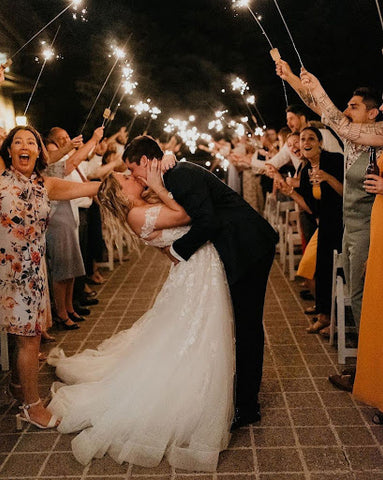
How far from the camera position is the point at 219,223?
3.66m

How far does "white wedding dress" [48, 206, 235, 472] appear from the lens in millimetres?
3416

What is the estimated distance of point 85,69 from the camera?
12.3 metres

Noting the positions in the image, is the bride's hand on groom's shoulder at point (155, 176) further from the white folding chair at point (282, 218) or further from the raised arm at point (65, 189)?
the white folding chair at point (282, 218)

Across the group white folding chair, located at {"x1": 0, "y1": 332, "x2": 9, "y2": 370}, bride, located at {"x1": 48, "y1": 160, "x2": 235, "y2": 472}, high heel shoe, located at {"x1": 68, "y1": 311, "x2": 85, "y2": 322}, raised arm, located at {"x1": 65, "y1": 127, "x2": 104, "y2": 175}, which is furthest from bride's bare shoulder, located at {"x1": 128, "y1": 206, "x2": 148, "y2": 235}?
high heel shoe, located at {"x1": 68, "y1": 311, "x2": 85, "y2": 322}

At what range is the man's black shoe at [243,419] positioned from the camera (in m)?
3.74

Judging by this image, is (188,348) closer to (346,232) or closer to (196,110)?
(346,232)

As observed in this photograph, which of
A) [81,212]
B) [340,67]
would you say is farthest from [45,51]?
[340,67]

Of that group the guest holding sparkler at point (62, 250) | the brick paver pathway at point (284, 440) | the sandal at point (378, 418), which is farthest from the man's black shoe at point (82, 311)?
the sandal at point (378, 418)

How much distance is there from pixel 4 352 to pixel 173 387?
2.09 m

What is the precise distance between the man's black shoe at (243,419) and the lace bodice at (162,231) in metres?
1.29

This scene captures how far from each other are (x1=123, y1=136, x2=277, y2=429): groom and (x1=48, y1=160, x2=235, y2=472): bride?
9 centimetres

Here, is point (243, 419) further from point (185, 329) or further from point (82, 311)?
point (82, 311)

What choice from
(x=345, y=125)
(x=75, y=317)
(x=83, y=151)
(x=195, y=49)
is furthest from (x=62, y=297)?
(x=195, y=49)

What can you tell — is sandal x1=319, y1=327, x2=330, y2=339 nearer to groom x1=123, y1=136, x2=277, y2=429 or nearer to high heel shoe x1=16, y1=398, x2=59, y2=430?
groom x1=123, y1=136, x2=277, y2=429
